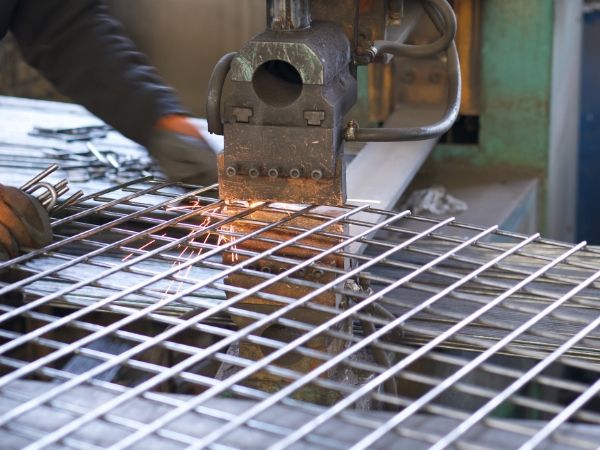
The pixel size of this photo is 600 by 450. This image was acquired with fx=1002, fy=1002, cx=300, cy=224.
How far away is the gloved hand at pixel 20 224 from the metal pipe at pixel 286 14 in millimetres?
465

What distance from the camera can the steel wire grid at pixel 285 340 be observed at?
98 cm

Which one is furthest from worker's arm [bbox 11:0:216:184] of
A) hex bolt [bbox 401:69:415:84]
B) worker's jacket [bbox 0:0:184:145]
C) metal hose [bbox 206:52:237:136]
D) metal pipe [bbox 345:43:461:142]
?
hex bolt [bbox 401:69:415:84]

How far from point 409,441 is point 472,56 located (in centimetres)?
200

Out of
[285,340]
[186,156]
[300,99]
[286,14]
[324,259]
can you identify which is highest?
[286,14]

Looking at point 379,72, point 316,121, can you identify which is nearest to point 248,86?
point 316,121

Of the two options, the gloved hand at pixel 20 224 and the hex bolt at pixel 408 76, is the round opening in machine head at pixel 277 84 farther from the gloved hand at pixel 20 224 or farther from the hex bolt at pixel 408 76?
the hex bolt at pixel 408 76

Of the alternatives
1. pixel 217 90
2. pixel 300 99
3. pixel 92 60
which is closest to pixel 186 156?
pixel 217 90

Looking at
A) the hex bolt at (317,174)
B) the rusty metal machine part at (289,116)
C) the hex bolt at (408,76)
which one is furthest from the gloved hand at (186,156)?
the hex bolt at (408,76)

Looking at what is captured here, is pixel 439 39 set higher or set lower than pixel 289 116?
higher

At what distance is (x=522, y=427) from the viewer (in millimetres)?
986

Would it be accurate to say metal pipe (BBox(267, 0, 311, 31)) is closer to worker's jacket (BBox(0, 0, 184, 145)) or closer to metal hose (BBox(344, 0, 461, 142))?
metal hose (BBox(344, 0, 461, 142))

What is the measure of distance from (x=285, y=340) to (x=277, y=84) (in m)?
0.39

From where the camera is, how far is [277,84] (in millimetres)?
1479

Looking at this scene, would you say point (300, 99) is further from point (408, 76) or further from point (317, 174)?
point (408, 76)
